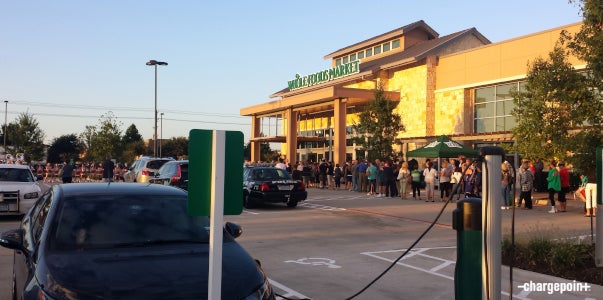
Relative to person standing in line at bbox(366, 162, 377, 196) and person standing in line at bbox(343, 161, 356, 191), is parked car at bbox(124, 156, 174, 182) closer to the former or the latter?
person standing in line at bbox(366, 162, 377, 196)

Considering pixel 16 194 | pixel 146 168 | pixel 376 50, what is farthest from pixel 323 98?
pixel 16 194

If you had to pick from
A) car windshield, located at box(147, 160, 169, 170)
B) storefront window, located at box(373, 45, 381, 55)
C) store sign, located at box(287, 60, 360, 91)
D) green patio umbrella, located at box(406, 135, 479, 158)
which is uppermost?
storefront window, located at box(373, 45, 381, 55)

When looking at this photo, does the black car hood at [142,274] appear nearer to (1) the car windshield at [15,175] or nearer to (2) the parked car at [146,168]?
(1) the car windshield at [15,175]

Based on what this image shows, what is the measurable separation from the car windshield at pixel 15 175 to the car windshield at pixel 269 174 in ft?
22.1

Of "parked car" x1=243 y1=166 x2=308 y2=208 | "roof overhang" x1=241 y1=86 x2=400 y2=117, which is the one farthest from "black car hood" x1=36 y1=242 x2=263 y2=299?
"roof overhang" x1=241 y1=86 x2=400 y2=117

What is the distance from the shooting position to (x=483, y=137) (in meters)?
29.0

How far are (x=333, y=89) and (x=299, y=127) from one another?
57.1ft

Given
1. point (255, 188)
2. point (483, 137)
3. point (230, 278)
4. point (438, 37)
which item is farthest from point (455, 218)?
point (438, 37)

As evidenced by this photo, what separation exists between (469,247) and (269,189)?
13.7m

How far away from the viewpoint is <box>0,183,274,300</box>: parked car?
3.76 metres

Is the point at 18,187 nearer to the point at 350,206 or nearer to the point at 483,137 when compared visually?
the point at 350,206

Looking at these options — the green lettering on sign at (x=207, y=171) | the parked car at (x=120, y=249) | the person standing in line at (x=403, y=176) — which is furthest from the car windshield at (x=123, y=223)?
the person standing in line at (x=403, y=176)

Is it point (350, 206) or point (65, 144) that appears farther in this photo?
point (65, 144)

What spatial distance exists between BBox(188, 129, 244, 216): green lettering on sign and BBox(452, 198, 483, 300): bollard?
1.67 meters
